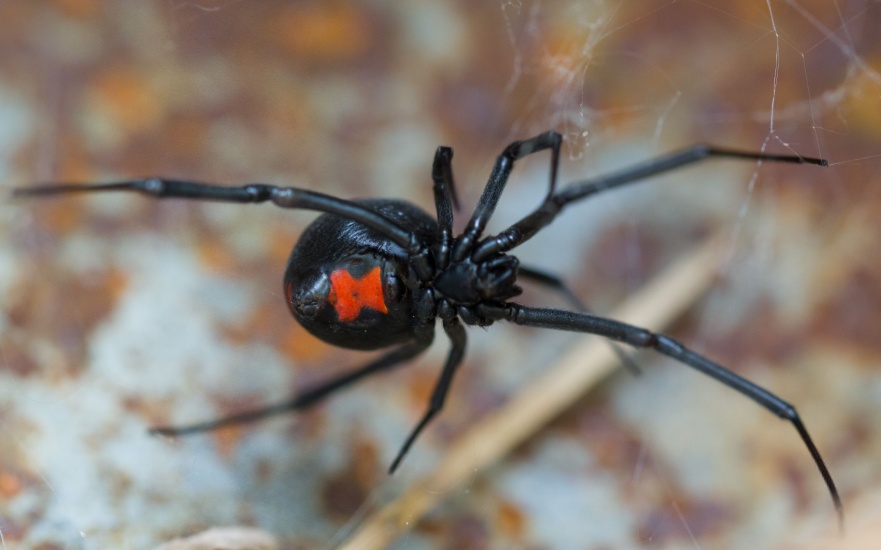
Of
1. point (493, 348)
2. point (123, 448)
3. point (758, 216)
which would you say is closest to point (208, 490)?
point (123, 448)

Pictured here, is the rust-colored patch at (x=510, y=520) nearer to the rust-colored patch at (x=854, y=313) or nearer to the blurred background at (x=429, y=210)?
the blurred background at (x=429, y=210)

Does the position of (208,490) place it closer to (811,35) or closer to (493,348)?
(493,348)

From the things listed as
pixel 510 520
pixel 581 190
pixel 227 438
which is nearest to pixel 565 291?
pixel 581 190

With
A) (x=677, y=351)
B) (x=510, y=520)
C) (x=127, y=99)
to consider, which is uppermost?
(x=127, y=99)

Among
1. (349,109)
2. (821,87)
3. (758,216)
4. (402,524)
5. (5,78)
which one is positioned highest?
(5,78)

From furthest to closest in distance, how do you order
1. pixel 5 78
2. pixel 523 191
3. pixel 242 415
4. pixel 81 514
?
pixel 523 191
pixel 5 78
pixel 242 415
pixel 81 514

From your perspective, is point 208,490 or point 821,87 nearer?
point 208,490

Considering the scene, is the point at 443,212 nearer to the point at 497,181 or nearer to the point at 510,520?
the point at 497,181
